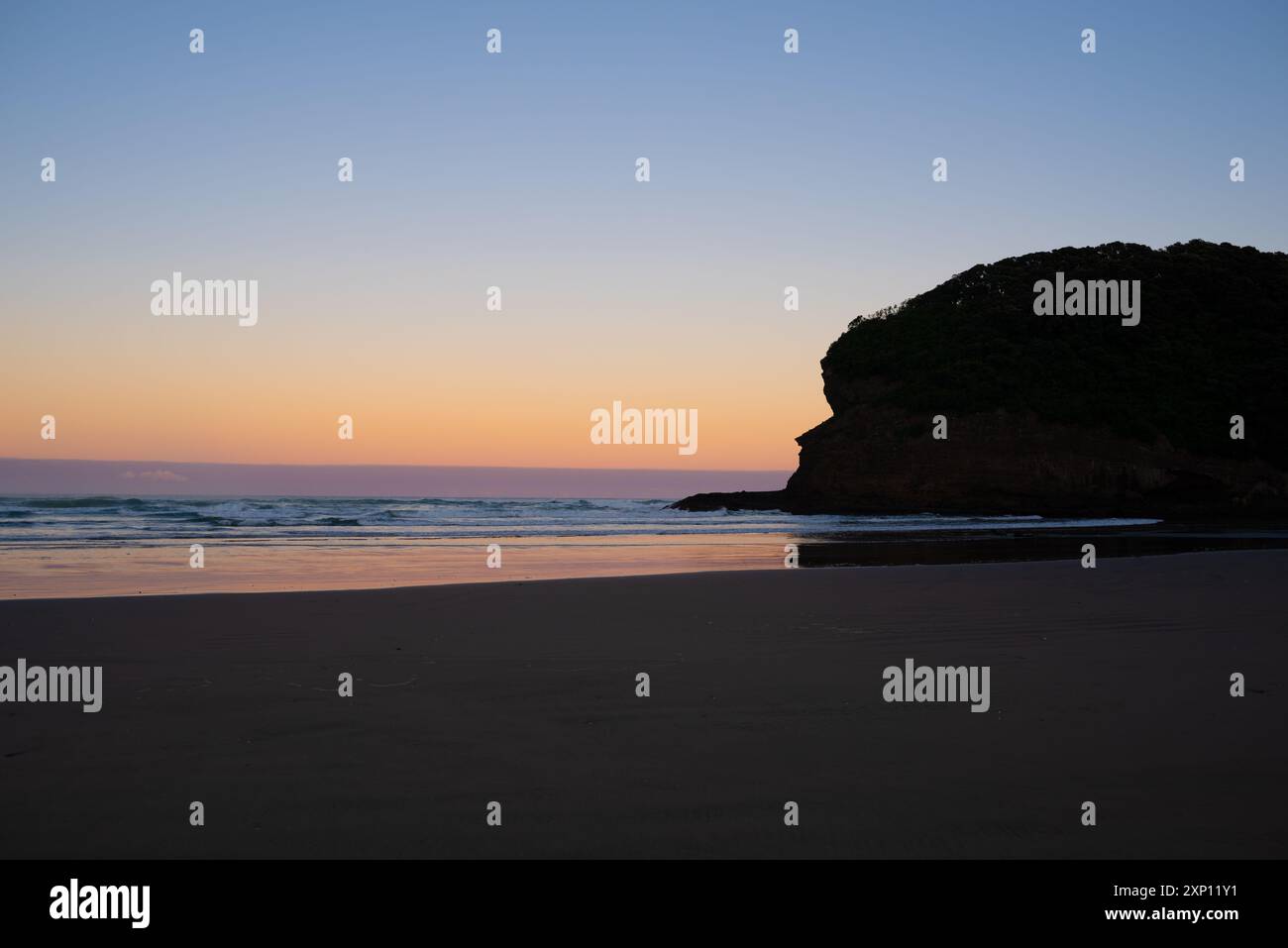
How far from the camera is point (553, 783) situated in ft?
14.0

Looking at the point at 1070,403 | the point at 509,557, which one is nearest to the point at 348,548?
the point at 509,557

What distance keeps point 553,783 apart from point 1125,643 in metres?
5.74

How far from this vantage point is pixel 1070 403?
50.6 meters

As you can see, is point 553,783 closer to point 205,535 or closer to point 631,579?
point 631,579

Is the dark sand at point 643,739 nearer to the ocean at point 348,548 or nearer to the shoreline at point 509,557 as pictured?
the shoreline at point 509,557

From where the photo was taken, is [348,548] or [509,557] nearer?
[509,557]

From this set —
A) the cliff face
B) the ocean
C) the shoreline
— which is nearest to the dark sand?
the shoreline

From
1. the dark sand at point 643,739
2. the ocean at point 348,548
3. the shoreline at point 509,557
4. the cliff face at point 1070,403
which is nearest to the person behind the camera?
the dark sand at point 643,739

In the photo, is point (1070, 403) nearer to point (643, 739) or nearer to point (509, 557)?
point (509, 557)

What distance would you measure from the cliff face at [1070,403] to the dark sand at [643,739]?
124ft

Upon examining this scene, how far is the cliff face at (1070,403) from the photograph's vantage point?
4650 centimetres

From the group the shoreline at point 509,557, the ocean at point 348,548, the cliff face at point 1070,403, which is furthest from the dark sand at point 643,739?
the cliff face at point 1070,403

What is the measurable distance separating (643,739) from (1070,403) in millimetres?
51606
